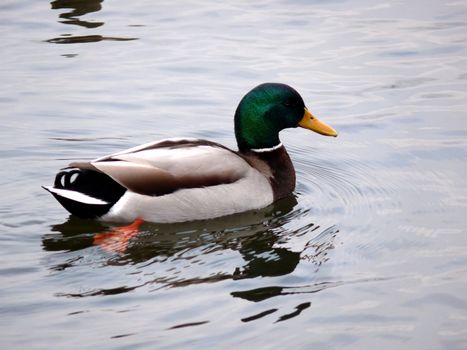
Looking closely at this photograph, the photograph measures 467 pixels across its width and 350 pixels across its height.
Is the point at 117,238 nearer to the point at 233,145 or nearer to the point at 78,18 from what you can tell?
the point at 233,145

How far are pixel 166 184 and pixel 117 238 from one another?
0.63 meters

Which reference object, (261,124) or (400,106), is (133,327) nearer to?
(261,124)

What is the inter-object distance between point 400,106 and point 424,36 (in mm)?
2177

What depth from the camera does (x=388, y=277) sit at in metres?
6.75

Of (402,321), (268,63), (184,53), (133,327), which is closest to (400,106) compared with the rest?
(268,63)

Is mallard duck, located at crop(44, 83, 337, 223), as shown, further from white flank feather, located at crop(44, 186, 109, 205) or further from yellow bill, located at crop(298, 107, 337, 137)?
yellow bill, located at crop(298, 107, 337, 137)

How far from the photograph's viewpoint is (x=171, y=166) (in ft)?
25.9

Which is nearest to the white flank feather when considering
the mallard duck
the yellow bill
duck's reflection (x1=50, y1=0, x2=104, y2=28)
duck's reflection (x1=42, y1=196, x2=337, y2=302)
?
the mallard duck

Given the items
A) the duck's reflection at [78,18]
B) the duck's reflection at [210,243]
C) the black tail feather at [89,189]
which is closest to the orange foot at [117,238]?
the duck's reflection at [210,243]

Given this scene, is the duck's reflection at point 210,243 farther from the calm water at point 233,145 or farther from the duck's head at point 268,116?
the duck's head at point 268,116

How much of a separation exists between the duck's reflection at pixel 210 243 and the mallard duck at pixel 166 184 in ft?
0.33

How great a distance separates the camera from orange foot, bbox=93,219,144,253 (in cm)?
731

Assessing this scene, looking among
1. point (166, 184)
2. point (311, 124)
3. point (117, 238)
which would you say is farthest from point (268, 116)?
point (117, 238)

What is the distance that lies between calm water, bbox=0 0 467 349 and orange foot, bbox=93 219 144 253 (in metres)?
0.04
